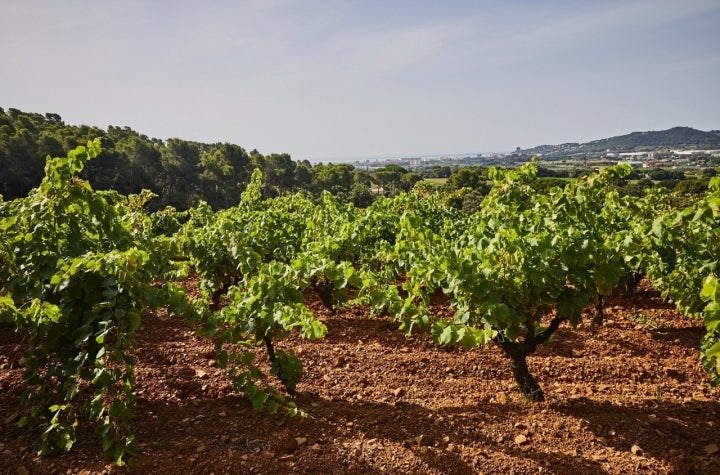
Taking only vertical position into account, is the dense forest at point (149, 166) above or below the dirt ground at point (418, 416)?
above

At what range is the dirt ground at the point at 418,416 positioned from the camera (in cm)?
362

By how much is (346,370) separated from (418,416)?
154 centimetres

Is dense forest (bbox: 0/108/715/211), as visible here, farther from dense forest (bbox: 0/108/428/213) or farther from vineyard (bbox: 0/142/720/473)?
Answer: vineyard (bbox: 0/142/720/473)

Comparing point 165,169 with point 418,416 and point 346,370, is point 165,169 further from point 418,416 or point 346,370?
point 418,416

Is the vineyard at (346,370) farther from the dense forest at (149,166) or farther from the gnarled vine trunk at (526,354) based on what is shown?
the dense forest at (149,166)

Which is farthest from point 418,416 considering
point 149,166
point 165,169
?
point 165,169

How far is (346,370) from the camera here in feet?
18.9

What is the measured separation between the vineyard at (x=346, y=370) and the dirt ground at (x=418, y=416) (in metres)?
0.02

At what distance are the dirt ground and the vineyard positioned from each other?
0.02 meters

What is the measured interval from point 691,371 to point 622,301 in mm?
4388

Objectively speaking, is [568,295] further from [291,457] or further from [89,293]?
[89,293]

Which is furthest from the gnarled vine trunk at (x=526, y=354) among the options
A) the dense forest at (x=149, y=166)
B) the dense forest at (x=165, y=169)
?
→ the dense forest at (x=149, y=166)

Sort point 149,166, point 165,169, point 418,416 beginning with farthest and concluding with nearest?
point 165,169, point 149,166, point 418,416

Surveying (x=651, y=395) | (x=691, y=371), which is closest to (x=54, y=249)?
(x=651, y=395)
